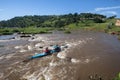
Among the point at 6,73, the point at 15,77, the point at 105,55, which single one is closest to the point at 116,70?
the point at 105,55

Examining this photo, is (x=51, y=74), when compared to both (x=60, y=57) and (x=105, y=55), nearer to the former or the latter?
(x=60, y=57)

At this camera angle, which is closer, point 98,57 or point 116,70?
point 116,70

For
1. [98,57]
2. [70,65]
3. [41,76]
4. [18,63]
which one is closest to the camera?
[41,76]

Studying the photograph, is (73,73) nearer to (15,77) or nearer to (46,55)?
(15,77)

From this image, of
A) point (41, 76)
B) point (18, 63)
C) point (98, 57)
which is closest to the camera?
point (41, 76)

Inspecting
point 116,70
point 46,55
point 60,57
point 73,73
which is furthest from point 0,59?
point 116,70

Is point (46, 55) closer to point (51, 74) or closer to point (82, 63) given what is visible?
point (82, 63)

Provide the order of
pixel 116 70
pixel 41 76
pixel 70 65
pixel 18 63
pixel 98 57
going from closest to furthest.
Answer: pixel 41 76
pixel 116 70
pixel 70 65
pixel 18 63
pixel 98 57

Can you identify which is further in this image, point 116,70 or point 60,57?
point 60,57

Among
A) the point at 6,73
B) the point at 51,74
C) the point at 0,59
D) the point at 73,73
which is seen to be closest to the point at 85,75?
the point at 73,73
